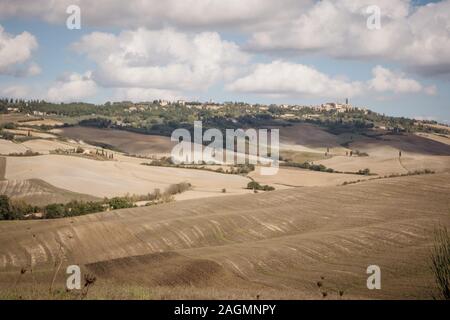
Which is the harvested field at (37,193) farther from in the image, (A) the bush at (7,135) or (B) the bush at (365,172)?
(B) the bush at (365,172)

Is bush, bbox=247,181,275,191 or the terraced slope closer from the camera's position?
the terraced slope

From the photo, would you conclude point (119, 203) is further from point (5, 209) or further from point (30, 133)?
point (30, 133)

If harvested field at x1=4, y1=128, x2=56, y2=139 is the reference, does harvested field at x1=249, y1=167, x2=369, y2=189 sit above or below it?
below

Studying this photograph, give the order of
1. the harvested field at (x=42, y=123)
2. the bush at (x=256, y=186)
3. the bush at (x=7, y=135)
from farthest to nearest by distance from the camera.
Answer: the harvested field at (x=42, y=123), the bush at (x=7, y=135), the bush at (x=256, y=186)

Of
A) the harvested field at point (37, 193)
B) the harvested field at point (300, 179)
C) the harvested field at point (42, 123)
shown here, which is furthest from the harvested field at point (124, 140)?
the harvested field at point (37, 193)

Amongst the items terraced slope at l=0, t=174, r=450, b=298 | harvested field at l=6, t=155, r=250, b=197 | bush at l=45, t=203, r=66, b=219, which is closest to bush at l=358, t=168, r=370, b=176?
harvested field at l=6, t=155, r=250, b=197

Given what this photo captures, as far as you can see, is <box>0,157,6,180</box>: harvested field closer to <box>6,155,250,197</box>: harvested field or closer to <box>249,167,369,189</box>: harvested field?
<box>6,155,250,197</box>: harvested field

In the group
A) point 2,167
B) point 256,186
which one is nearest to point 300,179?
point 256,186

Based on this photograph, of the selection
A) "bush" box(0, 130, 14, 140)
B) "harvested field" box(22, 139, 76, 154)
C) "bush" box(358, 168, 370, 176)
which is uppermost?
"bush" box(0, 130, 14, 140)
